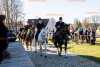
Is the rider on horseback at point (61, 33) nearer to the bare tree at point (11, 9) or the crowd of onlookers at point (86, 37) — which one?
the crowd of onlookers at point (86, 37)

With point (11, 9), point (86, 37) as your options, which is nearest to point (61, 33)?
point (86, 37)

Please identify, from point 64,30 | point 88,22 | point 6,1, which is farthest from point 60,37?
point 88,22

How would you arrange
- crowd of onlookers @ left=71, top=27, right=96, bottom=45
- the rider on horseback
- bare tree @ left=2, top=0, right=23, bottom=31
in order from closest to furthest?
the rider on horseback, crowd of onlookers @ left=71, top=27, right=96, bottom=45, bare tree @ left=2, top=0, right=23, bottom=31

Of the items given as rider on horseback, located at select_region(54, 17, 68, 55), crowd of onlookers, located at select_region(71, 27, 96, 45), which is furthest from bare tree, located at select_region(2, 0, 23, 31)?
rider on horseback, located at select_region(54, 17, 68, 55)

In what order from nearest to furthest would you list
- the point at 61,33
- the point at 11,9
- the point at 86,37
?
the point at 61,33, the point at 86,37, the point at 11,9

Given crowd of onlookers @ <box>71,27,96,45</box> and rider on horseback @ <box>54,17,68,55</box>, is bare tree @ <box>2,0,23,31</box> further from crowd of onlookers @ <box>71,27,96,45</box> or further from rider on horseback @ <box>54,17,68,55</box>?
rider on horseback @ <box>54,17,68,55</box>

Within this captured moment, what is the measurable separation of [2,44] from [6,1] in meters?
42.2

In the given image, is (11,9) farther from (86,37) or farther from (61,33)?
(61,33)

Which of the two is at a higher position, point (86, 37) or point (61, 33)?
point (61, 33)

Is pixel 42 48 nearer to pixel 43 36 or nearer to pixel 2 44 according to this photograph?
pixel 43 36

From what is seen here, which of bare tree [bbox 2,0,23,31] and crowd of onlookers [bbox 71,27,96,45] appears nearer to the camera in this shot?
crowd of onlookers [bbox 71,27,96,45]

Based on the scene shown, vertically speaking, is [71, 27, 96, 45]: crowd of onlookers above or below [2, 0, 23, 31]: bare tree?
below

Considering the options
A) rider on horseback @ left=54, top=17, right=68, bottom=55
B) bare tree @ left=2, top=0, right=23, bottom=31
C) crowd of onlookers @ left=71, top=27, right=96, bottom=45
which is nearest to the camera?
rider on horseback @ left=54, top=17, right=68, bottom=55

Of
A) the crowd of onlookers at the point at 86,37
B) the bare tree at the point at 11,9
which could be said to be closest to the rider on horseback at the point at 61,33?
the crowd of onlookers at the point at 86,37
